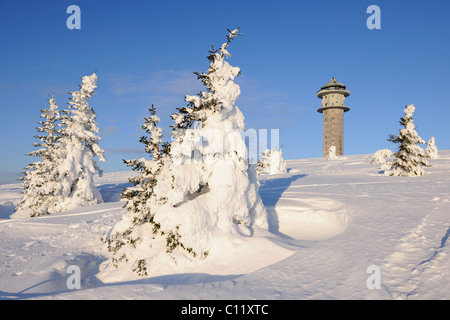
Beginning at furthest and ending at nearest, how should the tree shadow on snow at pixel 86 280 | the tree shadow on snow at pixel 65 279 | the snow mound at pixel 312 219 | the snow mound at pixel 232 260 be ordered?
the snow mound at pixel 312 219 < the tree shadow on snow at pixel 65 279 < the snow mound at pixel 232 260 < the tree shadow on snow at pixel 86 280

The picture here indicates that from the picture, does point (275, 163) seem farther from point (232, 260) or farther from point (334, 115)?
point (334, 115)

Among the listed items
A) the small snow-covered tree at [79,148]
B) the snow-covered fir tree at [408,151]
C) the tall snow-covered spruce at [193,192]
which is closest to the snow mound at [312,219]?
the tall snow-covered spruce at [193,192]

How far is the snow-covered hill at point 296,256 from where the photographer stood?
20.3 feet

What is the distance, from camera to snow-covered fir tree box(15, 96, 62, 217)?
74.2ft

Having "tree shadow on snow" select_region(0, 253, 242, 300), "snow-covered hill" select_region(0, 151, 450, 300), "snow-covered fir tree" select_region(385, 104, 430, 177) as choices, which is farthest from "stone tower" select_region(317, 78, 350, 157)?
"tree shadow on snow" select_region(0, 253, 242, 300)

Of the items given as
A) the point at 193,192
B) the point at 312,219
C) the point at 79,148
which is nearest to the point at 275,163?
the point at 79,148

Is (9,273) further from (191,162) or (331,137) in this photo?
(331,137)

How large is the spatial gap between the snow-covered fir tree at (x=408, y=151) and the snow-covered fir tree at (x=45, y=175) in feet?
98.3

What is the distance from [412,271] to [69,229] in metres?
15.7

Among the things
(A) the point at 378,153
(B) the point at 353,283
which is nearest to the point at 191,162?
(B) the point at 353,283

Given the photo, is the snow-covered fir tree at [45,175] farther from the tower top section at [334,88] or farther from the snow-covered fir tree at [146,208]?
the tower top section at [334,88]

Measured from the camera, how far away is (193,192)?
33.3ft

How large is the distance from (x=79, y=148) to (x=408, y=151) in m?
29.5

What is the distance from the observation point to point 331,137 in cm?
7312
